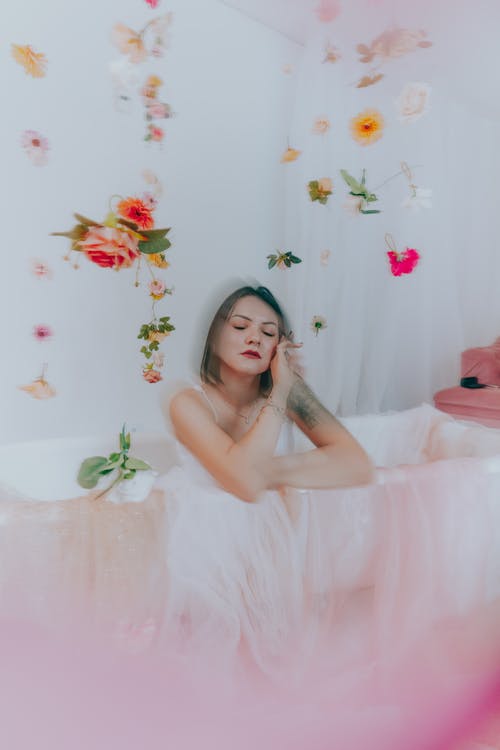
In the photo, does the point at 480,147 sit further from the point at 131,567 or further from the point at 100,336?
the point at 131,567

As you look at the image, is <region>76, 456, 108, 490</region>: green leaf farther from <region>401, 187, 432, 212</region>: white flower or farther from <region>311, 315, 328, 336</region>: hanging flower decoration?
<region>401, 187, 432, 212</region>: white flower

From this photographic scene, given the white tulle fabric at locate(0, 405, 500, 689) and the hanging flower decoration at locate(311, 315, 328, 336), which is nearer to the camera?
the white tulle fabric at locate(0, 405, 500, 689)

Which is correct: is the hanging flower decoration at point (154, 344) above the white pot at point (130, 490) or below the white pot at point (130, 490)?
above

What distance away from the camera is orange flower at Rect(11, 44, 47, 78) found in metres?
1.29

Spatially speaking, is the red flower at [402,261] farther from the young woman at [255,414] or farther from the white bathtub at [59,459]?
the white bathtub at [59,459]

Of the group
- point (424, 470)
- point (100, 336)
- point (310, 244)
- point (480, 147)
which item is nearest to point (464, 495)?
point (424, 470)

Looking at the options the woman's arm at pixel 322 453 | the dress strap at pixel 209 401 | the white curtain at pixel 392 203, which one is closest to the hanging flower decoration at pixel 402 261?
the white curtain at pixel 392 203

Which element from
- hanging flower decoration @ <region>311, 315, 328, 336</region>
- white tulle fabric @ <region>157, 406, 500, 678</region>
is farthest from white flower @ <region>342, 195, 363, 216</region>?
white tulle fabric @ <region>157, 406, 500, 678</region>

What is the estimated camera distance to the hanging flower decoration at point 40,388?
153cm

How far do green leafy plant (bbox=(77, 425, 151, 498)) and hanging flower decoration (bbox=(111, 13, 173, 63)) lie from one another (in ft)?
2.91

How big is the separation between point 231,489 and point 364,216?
3.41ft

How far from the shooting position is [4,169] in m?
1.42

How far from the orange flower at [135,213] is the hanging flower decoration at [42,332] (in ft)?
1.63

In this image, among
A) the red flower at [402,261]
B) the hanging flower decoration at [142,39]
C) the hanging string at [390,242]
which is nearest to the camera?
the hanging flower decoration at [142,39]
